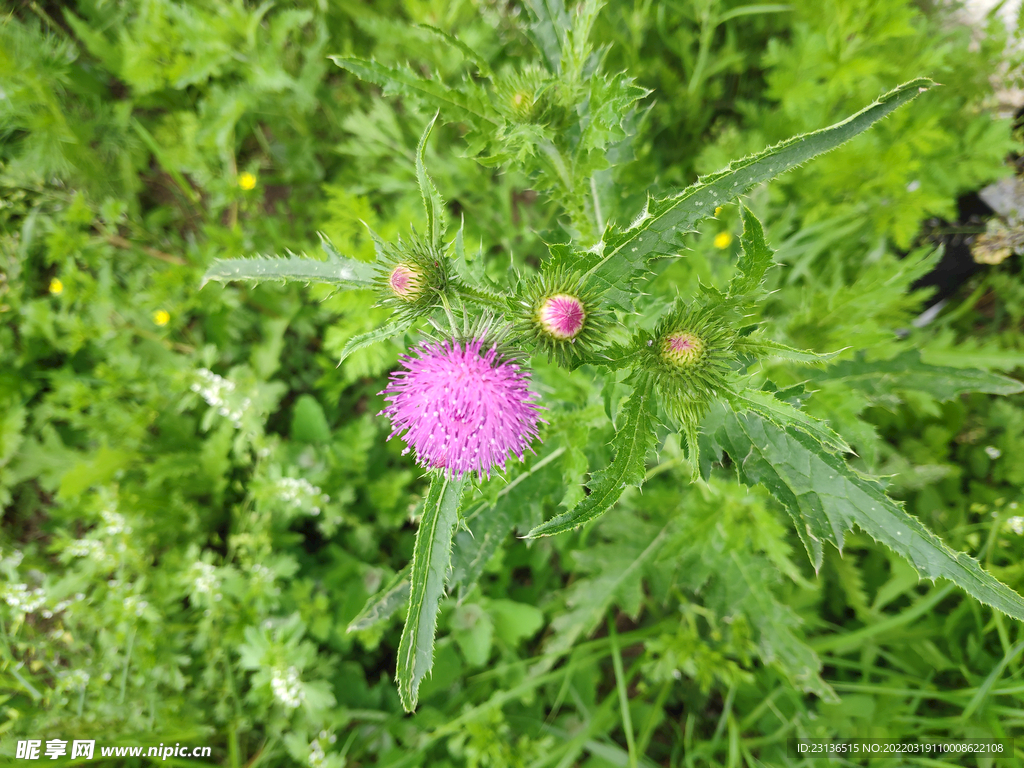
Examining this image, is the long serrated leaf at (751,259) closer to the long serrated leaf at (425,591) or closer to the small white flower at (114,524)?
the long serrated leaf at (425,591)

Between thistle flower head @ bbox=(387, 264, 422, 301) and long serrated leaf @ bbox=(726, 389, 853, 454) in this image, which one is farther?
thistle flower head @ bbox=(387, 264, 422, 301)

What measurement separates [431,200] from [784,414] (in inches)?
54.7

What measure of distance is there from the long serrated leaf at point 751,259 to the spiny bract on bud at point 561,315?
1.62ft

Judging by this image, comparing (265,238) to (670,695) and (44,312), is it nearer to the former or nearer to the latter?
(44,312)

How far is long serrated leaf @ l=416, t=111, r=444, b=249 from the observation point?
166 centimetres

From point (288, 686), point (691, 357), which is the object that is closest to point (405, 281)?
point (691, 357)

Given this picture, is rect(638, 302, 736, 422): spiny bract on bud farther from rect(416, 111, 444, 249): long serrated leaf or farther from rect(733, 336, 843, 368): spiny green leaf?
rect(416, 111, 444, 249): long serrated leaf

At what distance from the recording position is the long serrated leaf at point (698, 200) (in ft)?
4.82

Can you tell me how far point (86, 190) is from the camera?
4.50 metres

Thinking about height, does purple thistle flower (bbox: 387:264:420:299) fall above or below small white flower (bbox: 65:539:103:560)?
above

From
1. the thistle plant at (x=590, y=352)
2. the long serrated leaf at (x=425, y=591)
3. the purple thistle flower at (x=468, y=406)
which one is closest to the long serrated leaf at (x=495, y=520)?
the thistle plant at (x=590, y=352)

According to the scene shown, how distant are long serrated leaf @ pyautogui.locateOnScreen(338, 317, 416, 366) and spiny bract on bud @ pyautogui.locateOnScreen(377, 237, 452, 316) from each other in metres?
0.07

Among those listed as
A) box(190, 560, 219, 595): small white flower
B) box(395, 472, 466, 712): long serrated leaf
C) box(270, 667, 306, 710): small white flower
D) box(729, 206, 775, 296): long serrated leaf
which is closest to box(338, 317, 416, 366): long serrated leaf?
box(395, 472, 466, 712): long serrated leaf

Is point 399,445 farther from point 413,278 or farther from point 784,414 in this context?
point 784,414
